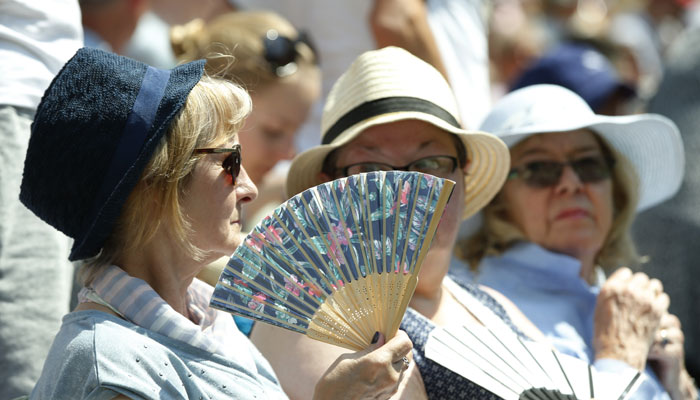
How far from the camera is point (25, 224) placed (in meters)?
2.79

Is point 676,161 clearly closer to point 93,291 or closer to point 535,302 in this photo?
point 535,302

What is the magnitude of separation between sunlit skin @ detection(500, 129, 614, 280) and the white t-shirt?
185cm

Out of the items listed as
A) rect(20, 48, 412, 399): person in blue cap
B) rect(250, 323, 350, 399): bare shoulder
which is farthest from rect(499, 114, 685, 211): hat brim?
rect(20, 48, 412, 399): person in blue cap

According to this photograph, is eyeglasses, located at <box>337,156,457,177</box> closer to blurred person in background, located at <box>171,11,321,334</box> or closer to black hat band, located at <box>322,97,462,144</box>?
black hat band, located at <box>322,97,462,144</box>

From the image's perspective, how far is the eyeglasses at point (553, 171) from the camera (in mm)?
3863

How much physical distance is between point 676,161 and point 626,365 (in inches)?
54.3

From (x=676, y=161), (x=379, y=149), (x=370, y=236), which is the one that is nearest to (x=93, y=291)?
(x=370, y=236)

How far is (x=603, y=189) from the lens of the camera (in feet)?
13.0

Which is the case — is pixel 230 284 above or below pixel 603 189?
above

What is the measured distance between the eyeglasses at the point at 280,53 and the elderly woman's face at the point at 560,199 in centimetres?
106

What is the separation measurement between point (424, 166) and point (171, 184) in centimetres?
105

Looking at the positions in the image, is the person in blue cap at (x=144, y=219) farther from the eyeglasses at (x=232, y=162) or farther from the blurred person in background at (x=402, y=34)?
the blurred person in background at (x=402, y=34)

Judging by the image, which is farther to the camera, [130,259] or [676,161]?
[676,161]

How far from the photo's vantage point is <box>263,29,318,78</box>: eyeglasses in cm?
415
